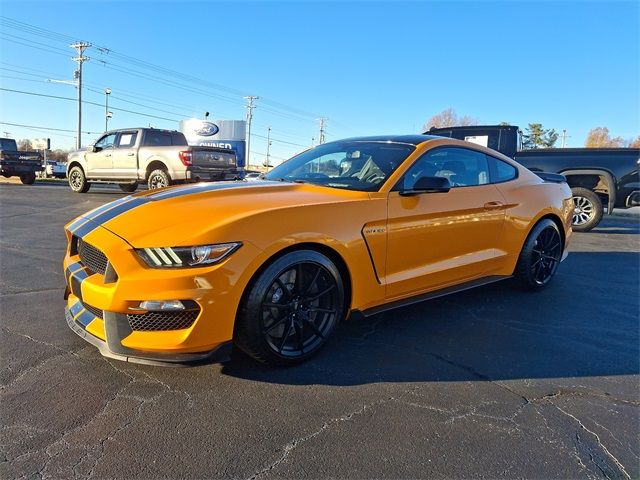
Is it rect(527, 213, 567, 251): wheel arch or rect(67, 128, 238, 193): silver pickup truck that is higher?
rect(67, 128, 238, 193): silver pickup truck

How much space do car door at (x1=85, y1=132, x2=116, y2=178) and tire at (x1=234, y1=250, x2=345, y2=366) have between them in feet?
39.0

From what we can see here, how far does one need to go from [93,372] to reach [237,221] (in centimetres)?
129

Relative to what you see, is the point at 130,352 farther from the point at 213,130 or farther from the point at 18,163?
the point at 213,130

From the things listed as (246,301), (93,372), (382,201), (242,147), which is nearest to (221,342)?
(246,301)

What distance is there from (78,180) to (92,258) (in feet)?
42.8

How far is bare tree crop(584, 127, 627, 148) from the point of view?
85906mm

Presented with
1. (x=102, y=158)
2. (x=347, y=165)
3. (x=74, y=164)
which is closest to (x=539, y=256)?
(x=347, y=165)

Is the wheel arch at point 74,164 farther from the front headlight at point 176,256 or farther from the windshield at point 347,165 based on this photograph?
the front headlight at point 176,256

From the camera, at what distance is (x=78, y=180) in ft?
45.7

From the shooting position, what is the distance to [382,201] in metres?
3.18

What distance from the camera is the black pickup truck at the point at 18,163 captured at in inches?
655

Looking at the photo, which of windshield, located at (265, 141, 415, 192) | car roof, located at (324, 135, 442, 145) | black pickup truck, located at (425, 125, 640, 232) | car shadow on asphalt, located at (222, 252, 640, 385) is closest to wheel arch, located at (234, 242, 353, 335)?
car shadow on asphalt, located at (222, 252, 640, 385)

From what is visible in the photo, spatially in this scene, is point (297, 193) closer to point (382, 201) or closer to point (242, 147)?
point (382, 201)

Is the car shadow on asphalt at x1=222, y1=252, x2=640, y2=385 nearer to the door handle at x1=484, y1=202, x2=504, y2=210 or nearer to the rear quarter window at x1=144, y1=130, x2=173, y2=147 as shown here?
the door handle at x1=484, y1=202, x2=504, y2=210
